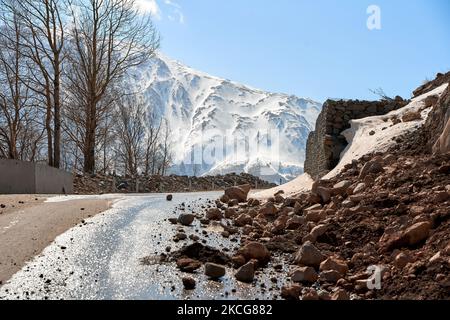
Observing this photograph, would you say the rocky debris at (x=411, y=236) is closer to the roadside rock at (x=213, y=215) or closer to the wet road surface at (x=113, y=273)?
the wet road surface at (x=113, y=273)

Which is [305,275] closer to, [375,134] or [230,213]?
[230,213]

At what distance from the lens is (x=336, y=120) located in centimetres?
1290

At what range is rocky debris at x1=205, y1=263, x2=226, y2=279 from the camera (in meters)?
4.71

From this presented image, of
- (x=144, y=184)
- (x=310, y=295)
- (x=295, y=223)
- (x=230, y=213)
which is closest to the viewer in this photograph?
(x=310, y=295)

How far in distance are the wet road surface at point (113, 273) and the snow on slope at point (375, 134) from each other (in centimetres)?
417

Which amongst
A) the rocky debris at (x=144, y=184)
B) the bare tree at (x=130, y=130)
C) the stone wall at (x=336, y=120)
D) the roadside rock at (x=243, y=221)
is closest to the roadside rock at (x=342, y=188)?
the roadside rock at (x=243, y=221)

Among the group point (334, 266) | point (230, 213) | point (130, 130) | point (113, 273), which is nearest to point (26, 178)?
point (230, 213)

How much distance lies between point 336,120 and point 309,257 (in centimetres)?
840

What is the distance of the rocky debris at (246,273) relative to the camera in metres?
4.64

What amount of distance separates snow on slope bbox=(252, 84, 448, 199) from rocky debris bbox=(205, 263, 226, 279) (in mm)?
5104

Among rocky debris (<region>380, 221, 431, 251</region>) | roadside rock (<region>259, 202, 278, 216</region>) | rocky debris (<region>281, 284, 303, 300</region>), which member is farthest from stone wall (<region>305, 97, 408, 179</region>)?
rocky debris (<region>281, 284, 303, 300</region>)

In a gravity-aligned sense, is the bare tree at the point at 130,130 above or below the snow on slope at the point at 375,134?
above
